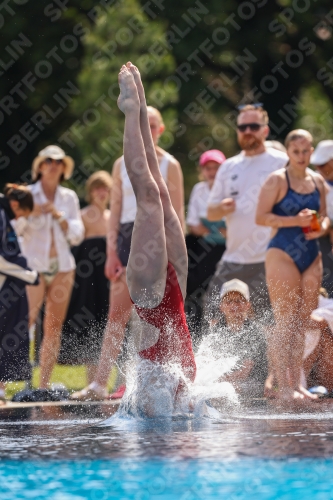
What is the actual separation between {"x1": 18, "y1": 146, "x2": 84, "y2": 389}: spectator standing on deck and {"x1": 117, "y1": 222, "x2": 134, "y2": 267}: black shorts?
86 cm

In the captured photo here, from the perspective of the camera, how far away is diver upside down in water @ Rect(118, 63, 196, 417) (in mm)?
4570

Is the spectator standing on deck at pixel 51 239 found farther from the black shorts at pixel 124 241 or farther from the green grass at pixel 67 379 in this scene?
the black shorts at pixel 124 241

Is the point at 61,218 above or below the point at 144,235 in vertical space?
above

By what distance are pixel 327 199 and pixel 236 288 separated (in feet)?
4.43

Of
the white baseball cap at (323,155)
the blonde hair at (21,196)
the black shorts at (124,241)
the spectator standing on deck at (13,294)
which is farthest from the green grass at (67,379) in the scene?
the white baseball cap at (323,155)

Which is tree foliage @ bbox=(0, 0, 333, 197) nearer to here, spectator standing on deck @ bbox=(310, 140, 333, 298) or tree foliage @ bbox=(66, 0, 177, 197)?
tree foliage @ bbox=(66, 0, 177, 197)

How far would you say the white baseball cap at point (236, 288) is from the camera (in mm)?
6547

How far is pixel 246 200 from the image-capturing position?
701 cm

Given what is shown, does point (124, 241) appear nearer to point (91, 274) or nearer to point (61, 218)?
point (61, 218)

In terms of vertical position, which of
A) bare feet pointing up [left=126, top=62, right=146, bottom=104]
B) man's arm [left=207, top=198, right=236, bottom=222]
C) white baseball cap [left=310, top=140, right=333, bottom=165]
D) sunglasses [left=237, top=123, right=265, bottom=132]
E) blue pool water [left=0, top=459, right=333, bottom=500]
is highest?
sunglasses [left=237, top=123, right=265, bottom=132]

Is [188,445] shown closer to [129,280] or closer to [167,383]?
[167,383]

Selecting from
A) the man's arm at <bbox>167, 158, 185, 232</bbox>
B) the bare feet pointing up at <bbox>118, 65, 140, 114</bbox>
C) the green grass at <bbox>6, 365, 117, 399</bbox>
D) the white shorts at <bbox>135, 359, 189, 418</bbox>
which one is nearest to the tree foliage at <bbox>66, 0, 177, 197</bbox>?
the green grass at <bbox>6, 365, 117, 399</bbox>

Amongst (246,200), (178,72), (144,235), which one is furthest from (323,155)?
(178,72)

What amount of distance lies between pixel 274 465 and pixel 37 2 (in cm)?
1412
